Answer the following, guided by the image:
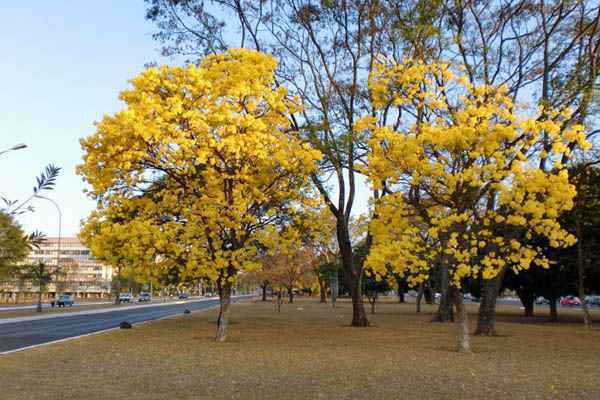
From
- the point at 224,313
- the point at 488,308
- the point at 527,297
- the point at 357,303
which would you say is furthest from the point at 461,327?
the point at 527,297

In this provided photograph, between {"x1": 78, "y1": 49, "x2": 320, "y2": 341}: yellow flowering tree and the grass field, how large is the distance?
3504 millimetres

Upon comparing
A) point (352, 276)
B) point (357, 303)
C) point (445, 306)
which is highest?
point (352, 276)

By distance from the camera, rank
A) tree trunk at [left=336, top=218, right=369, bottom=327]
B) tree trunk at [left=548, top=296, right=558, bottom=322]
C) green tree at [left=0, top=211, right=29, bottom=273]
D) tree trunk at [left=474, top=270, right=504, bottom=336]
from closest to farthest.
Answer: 1. green tree at [left=0, top=211, right=29, bottom=273]
2. tree trunk at [left=474, top=270, right=504, bottom=336]
3. tree trunk at [left=336, top=218, right=369, bottom=327]
4. tree trunk at [left=548, top=296, right=558, bottom=322]

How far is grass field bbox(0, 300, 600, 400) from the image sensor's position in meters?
10.3

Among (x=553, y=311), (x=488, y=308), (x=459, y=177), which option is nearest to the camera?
(x=459, y=177)

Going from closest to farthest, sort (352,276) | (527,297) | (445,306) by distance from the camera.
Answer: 1. (352,276)
2. (445,306)
3. (527,297)

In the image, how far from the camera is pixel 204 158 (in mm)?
17922

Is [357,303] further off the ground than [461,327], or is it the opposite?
[357,303]

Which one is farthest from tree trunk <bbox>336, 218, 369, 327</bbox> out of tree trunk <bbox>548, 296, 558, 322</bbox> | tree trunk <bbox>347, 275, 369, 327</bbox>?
tree trunk <bbox>548, 296, 558, 322</bbox>

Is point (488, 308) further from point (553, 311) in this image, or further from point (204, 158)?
point (553, 311)

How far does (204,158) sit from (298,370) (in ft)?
24.3

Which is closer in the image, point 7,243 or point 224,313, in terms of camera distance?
point 7,243

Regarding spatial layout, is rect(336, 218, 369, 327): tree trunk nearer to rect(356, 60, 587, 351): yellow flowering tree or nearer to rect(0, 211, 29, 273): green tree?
rect(356, 60, 587, 351): yellow flowering tree

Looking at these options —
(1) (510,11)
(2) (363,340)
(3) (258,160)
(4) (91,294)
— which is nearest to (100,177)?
(3) (258,160)
